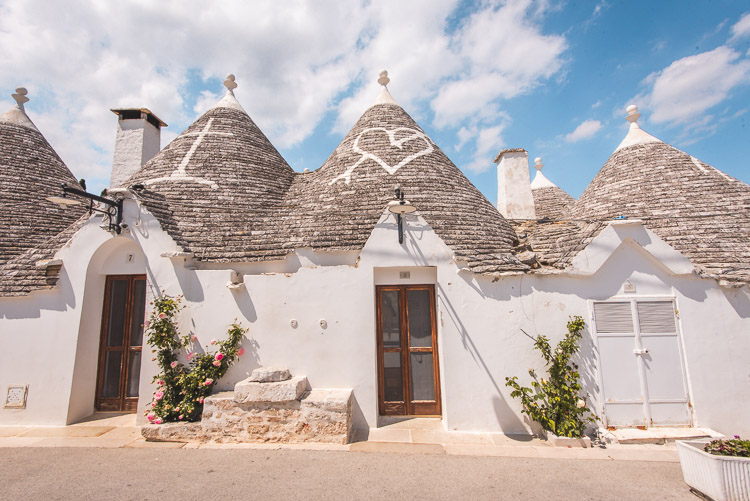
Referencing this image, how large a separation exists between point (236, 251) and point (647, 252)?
792 centimetres

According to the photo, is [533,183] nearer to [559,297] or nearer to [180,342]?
[559,297]

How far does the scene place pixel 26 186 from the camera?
9648 mm

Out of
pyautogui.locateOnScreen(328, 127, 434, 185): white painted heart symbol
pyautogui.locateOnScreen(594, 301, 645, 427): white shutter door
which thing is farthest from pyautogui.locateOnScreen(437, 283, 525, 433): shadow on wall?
pyautogui.locateOnScreen(328, 127, 434, 185): white painted heart symbol

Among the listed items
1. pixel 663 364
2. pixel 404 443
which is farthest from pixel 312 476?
pixel 663 364

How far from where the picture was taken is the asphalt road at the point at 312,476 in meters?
4.12

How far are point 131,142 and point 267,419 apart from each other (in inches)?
426

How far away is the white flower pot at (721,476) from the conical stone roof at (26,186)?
12730 mm

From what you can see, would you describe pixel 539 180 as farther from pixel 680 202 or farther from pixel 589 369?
pixel 589 369

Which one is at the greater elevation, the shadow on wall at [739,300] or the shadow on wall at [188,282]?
the shadow on wall at [188,282]

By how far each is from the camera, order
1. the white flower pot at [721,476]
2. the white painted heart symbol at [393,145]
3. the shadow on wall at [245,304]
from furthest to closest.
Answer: the white painted heart symbol at [393,145] → the shadow on wall at [245,304] → the white flower pot at [721,476]

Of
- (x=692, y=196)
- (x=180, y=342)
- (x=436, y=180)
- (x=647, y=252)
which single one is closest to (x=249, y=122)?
(x=436, y=180)

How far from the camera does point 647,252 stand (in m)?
6.12

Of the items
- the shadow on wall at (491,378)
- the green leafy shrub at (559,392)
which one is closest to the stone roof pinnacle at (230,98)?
the shadow on wall at (491,378)

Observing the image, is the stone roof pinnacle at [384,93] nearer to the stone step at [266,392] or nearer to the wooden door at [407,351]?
the wooden door at [407,351]
